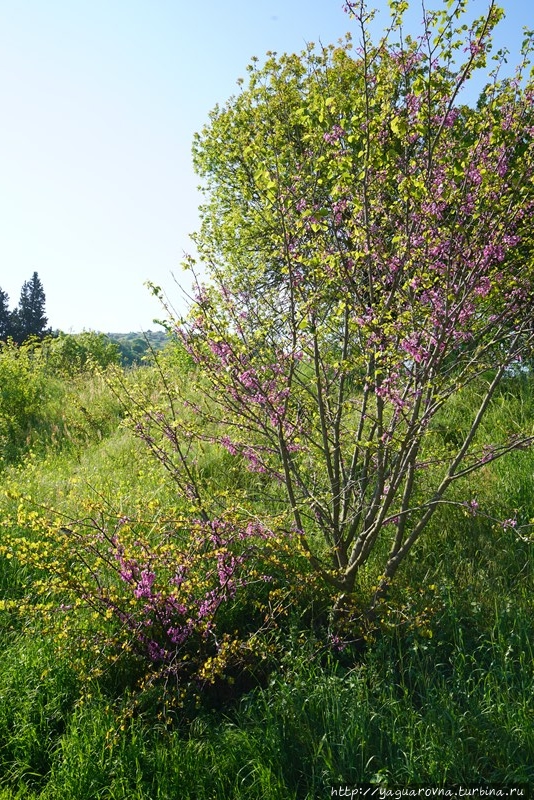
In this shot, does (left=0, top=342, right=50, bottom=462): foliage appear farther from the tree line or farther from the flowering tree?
the tree line

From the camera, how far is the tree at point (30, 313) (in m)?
48.0

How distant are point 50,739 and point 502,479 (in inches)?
166

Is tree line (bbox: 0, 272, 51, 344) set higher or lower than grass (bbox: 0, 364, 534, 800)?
higher

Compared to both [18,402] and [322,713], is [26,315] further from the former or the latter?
[322,713]

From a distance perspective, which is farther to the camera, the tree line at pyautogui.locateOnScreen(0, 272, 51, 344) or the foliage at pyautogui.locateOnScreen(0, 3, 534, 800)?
the tree line at pyautogui.locateOnScreen(0, 272, 51, 344)

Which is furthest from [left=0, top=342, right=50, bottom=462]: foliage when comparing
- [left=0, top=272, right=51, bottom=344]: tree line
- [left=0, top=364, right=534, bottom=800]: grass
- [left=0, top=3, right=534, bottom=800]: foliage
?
[left=0, top=272, right=51, bottom=344]: tree line

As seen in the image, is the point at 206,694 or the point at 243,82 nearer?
the point at 206,694

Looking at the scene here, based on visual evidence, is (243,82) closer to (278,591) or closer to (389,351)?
(389,351)

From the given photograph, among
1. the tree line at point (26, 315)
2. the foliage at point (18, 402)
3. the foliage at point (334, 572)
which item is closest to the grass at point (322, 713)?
the foliage at point (334, 572)

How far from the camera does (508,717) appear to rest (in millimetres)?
3061

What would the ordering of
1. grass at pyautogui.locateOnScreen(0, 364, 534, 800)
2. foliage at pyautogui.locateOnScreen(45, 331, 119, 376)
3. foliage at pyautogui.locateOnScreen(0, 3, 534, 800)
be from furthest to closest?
foliage at pyautogui.locateOnScreen(45, 331, 119, 376), foliage at pyautogui.locateOnScreen(0, 3, 534, 800), grass at pyautogui.locateOnScreen(0, 364, 534, 800)

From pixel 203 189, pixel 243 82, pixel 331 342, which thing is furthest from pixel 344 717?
pixel 203 189

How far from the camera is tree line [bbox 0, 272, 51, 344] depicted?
4776 cm

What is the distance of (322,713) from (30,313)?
50589 millimetres
